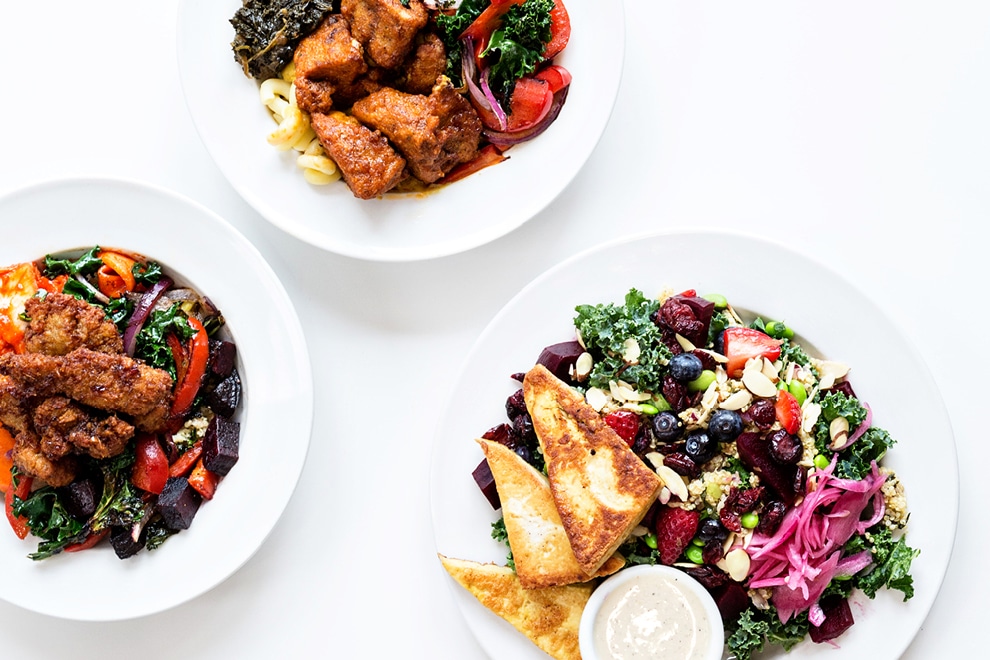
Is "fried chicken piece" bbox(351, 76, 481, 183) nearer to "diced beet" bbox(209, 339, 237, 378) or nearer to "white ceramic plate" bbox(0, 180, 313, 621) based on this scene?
"white ceramic plate" bbox(0, 180, 313, 621)

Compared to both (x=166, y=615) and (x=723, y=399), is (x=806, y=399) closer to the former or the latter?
(x=723, y=399)

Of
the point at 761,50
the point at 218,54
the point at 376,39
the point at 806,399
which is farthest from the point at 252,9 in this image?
the point at 806,399

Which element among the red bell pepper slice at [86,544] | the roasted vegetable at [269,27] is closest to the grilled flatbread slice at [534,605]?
the red bell pepper slice at [86,544]

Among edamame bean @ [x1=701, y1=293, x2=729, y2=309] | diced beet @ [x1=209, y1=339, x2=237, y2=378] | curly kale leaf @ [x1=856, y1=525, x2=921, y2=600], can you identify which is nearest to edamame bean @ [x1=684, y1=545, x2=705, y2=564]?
curly kale leaf @ [x1=856, y1=525, x2=921, y2=600]

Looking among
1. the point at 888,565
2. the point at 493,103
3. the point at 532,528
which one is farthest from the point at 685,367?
the point at 493,103

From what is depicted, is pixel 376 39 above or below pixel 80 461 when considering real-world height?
above

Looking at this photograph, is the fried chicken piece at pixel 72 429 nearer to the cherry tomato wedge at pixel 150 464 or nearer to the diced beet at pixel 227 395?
the cherry tomato wedge at pixel 150 464
